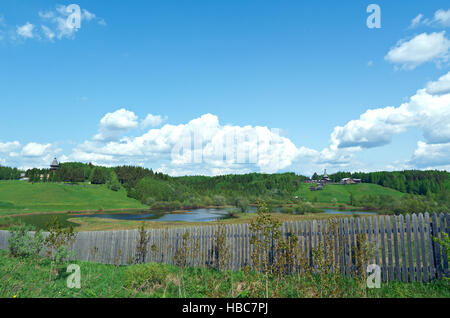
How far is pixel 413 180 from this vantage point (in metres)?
111

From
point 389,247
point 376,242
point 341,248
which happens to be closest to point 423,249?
point 389,247

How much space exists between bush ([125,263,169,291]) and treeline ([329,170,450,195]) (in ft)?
368

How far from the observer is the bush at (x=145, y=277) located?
6.74 m

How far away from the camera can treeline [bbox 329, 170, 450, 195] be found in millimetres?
100088

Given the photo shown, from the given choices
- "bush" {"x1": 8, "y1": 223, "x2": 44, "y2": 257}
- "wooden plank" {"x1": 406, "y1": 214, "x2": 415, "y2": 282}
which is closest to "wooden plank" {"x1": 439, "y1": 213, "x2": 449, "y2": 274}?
"wooden plank" {"x1": 406, "y1": 214, "x2": 415, "y2": 282}

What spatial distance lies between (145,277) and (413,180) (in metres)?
132

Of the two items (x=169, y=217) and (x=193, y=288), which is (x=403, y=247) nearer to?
(x=193, y=288)

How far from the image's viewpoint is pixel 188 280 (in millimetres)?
7754

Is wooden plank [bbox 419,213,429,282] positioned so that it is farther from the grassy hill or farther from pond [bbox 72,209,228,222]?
the grassy hill

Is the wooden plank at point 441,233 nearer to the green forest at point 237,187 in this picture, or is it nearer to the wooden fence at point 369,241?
the wooden fence at point 369,241

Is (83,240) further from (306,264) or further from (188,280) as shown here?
(306,264)
